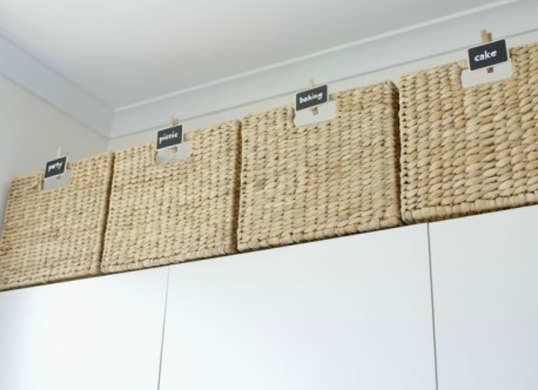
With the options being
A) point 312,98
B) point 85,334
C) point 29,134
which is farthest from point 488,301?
point 29,134

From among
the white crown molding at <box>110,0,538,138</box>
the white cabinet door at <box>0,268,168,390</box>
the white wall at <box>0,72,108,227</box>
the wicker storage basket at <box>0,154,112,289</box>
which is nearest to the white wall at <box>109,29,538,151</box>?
the white crown molding at <box>110,0,538,138</box>

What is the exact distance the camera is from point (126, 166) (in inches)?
62.1

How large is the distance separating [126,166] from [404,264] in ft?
2.17

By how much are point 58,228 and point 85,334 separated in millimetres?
268

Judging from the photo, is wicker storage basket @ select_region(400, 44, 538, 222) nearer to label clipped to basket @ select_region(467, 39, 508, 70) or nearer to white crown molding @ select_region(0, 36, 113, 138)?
label clipped to basket @ select_region(467, 39, 508, 70)

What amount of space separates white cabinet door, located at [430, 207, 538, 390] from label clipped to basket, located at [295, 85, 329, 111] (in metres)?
0.34

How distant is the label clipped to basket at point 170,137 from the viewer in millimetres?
1516

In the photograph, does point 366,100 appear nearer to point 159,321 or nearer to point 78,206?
point 159,321

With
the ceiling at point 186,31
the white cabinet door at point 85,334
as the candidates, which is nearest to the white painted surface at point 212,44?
the ceiling at point 186,31

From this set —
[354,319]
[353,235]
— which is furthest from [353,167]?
[354,319]

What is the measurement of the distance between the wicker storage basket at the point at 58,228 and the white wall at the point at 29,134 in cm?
10

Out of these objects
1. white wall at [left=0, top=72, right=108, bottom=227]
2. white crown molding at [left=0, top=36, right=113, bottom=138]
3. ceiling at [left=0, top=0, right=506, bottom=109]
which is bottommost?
white wall at [left=0, top=72, right=108, bottom=227]

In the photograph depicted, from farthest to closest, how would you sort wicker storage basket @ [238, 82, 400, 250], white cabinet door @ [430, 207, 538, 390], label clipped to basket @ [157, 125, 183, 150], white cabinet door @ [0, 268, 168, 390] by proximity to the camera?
1. label clipped to basket @ [157, 125, 183, 150]
2. white cabinet door @ [0, 268, 168, 390]
3. wicker storage basket @ [238, 82, 400, 250]
4. white cabinet door @ [430, 207, 538, 390]

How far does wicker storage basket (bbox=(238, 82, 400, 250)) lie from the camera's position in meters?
1.26
